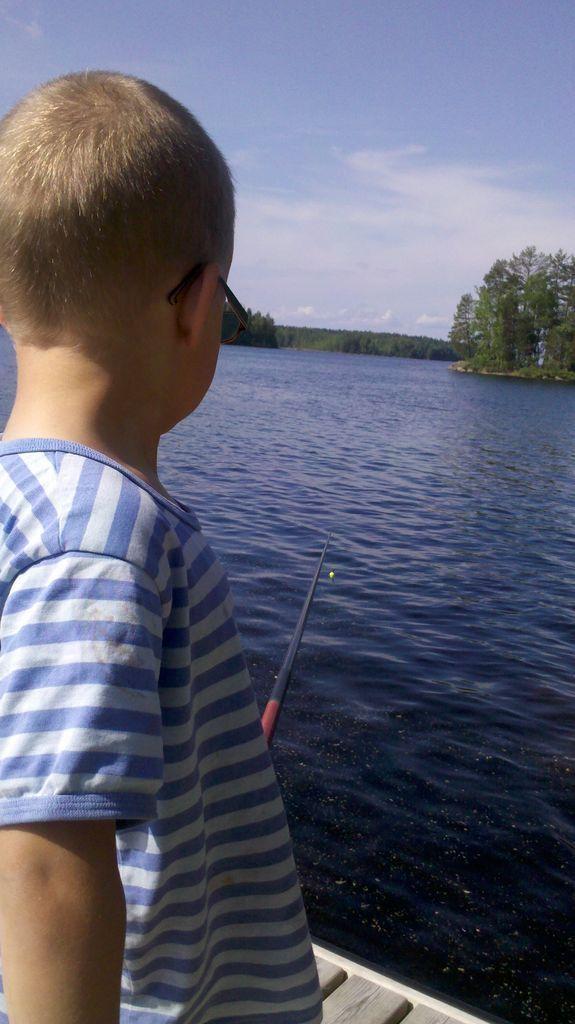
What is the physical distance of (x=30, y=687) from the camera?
78 cm

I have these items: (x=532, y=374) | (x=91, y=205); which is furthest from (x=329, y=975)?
(x=532, y=374)

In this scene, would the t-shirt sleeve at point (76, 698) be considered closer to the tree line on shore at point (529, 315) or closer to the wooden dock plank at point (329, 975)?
the wooden dock plank at point (329, 975)

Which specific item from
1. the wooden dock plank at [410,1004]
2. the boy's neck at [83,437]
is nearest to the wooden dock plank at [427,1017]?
the wooden dock plank at [410,1004]

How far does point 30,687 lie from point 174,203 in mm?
524

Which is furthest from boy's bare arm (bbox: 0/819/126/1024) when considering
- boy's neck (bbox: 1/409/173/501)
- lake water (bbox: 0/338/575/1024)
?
lake water (bbox: 0/338/575/1024)

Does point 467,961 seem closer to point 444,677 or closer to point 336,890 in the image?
point 336,890

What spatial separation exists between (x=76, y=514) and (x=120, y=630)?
0.37 ft

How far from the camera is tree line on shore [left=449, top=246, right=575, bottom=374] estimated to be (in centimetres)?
8631

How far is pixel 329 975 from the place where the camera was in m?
2.79

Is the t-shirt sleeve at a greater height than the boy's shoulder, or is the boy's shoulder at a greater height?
the boy's shoulder

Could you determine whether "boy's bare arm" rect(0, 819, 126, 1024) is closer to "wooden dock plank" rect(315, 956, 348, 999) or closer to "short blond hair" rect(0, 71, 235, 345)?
"short blond hair" rect(0, 71, 235, 345)

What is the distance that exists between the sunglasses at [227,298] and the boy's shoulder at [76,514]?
219mm

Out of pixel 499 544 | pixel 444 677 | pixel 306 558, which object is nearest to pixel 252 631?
pixel 444 677

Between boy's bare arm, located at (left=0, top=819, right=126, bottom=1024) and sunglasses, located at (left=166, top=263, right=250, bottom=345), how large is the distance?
0.55 meters
